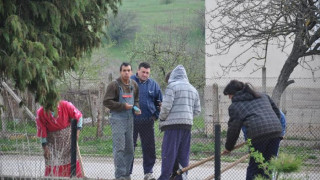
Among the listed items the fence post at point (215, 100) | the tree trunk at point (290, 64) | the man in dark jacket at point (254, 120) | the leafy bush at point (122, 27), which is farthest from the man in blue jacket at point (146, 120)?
the leafy bush at point (122, 27)

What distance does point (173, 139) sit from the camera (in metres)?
9.02

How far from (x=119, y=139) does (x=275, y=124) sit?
2496 millimetres

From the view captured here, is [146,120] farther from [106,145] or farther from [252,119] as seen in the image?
[106,145]

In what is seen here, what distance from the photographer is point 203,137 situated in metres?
14.2

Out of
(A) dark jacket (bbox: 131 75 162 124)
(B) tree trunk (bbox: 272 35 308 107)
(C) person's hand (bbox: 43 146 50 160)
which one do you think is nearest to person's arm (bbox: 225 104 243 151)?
(A) dark jacket (bbox: 131 75 162 124)

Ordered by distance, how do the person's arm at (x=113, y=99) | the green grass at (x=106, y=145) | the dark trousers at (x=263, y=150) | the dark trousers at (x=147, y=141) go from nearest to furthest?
the dark trousers at (x=263, y=150)
the person's arm at (x=113, y=99)
the dark trousers at (x=147, y=141)
the green grass at (x=106, y=145)

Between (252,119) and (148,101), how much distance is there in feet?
8.54

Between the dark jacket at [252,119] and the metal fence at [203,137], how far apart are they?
2.70m

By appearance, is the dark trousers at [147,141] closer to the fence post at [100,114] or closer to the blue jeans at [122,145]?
the blue jeans at [122,145]

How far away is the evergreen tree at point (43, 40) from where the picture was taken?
7.36 metres

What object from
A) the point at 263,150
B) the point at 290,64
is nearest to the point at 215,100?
the point at 290,64

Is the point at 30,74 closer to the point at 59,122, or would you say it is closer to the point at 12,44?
the point at 12,44

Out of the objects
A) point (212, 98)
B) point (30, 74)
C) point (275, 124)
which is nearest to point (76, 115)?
point (30, 74)

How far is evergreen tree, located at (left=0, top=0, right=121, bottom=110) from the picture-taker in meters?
7.36
